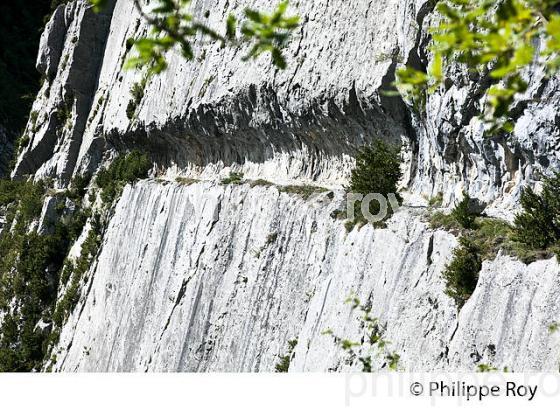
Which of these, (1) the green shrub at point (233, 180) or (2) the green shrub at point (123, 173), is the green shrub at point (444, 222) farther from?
(2) the green shrub at point (123, 173)

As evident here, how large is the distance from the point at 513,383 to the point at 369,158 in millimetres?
9678

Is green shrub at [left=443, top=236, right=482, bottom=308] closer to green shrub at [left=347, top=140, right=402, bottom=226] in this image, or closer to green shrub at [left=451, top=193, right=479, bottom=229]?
green shrub at [left=451, top=193, right=479, bottom=229]

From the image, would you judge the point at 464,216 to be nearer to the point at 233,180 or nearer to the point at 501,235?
the point at 501,235

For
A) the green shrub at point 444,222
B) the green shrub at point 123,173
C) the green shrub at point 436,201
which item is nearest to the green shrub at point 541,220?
the green shrub at point 444,222

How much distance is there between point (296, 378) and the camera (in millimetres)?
5141

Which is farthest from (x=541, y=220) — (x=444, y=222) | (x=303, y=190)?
(x=303, y=190)

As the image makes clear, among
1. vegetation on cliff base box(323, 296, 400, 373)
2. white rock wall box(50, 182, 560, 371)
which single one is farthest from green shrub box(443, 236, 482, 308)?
vegetation on cliff base box(323, 296, 400, 373)

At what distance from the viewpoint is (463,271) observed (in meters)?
10.4

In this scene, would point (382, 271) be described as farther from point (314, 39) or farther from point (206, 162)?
point (206, 162)

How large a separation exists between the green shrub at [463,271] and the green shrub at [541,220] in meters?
0.85

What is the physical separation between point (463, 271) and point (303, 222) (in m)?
7.46

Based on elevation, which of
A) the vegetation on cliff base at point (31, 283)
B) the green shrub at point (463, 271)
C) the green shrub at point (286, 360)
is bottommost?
the vegetation on cliff base at point (31, 283)

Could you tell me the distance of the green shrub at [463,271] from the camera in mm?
10406

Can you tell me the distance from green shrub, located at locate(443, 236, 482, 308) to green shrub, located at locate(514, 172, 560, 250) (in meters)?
0.85
